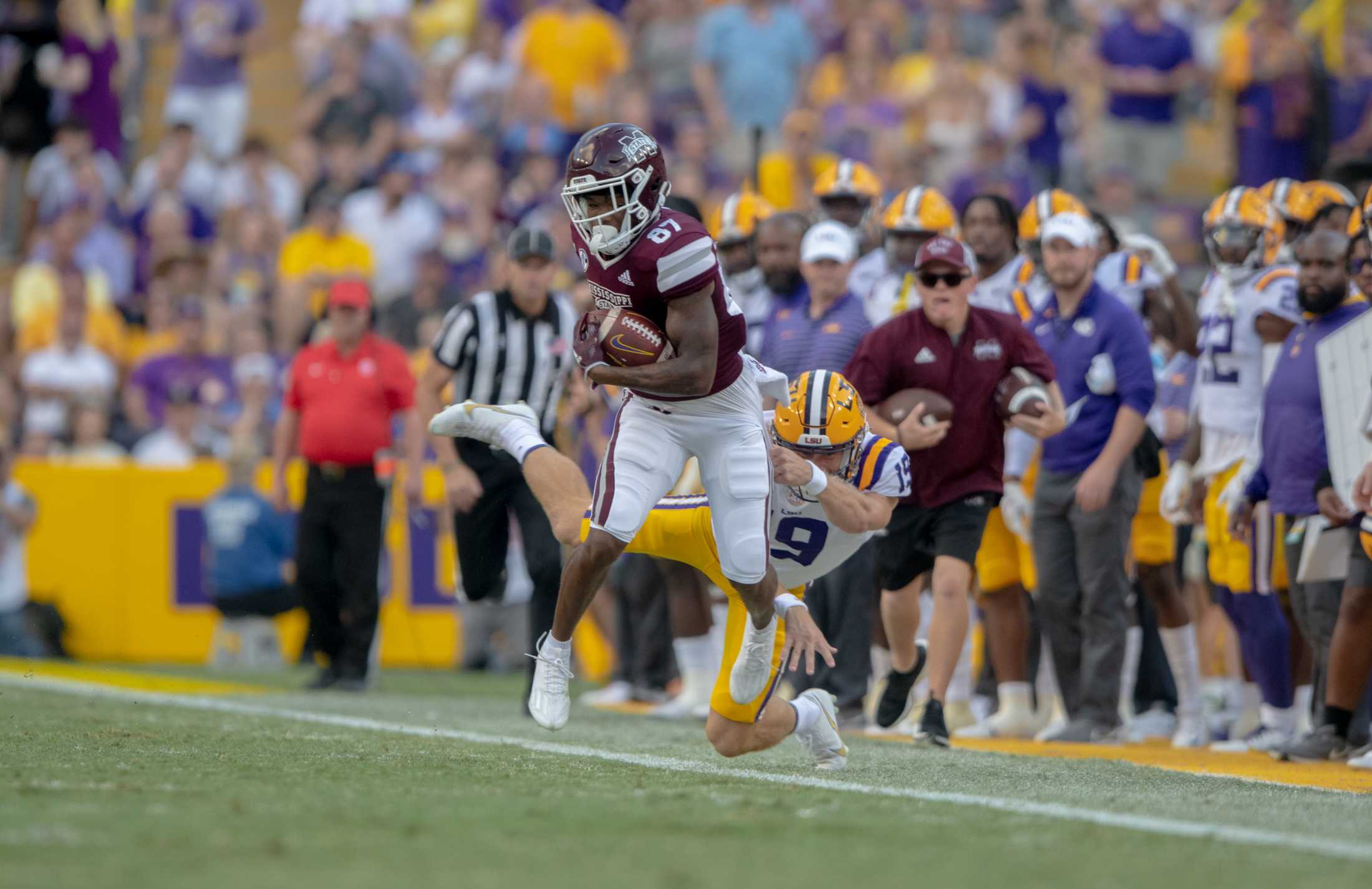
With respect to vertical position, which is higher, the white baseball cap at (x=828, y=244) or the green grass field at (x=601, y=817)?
the white baseball cap at (x=828, y=244)

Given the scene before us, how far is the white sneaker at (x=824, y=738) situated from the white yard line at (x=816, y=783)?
0.16 metres

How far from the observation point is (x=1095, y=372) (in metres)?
8.00

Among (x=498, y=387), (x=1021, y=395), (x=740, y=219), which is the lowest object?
(x=1021, y=395)

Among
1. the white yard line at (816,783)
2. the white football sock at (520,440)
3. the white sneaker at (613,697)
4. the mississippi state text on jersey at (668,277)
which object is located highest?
the mississippi state text on jersey at (668,277)

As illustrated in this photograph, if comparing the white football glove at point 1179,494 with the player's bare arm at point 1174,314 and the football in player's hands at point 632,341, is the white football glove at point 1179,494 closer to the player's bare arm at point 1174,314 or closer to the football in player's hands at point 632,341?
the player's bare arm at point 1174,314

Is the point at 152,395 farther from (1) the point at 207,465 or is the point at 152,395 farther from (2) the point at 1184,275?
(2) the point at 1184,275

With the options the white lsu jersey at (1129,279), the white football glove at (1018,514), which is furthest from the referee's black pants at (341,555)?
the white lsu jersey at (1129,279)

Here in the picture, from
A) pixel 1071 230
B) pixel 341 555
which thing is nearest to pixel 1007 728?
pixel 1071 230

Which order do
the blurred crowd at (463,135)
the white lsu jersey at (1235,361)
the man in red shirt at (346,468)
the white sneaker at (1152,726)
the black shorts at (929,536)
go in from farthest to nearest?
the blurred crowd at (463,135) < the man in red shirt at (346,468) < the white sneaker at (1152,726) < the white lsu jersey at (1235,361) < the black shorts at (929,536)

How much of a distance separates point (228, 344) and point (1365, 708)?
8.86 metres

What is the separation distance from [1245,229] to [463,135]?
28.0ft

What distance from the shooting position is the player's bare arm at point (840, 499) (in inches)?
233

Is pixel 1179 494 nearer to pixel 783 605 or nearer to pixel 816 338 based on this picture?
pixel 816 338

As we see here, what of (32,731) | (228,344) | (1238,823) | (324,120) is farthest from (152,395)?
(1238,823)
